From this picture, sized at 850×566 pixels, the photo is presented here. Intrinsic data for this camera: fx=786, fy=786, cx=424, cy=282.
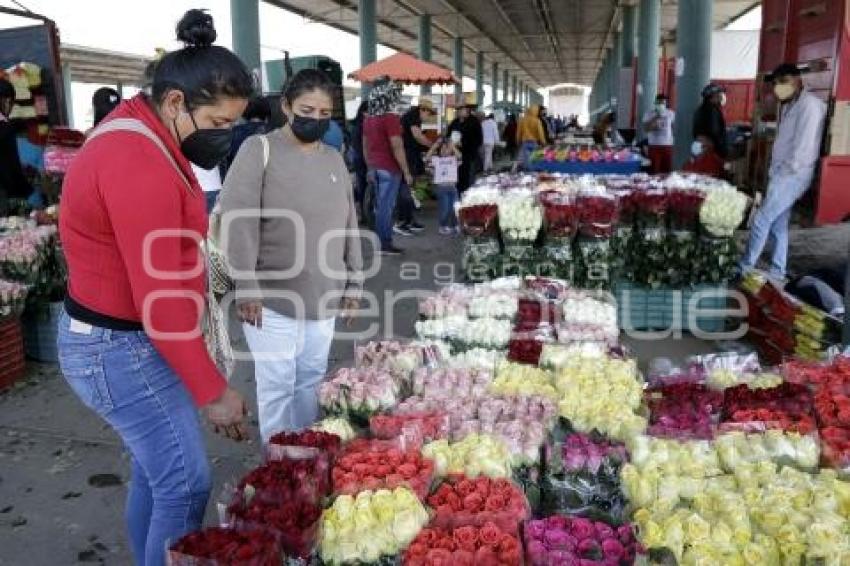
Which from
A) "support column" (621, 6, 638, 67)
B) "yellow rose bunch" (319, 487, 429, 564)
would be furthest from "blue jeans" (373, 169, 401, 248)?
"support column" (621, 6, 638, 67)

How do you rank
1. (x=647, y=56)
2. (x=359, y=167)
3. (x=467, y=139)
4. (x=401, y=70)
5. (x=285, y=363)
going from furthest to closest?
(x=647, y=56) < (x=401, y=70) < (x=467, y=139) < (x=359, y=167) < (x=285, y=363)

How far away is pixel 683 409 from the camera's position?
9.36 feet

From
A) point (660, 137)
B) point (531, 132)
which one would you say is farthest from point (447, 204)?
point (660, 137)

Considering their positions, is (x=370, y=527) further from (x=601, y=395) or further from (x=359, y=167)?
(x=359, y=167)

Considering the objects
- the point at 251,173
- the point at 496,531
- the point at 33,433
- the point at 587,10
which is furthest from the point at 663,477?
the point at 587,10

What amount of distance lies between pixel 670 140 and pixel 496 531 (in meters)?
14.3

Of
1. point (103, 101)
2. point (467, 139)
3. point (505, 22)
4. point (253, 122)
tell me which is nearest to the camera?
point (103, 101)

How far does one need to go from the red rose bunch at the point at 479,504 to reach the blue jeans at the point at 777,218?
4862 millimetres

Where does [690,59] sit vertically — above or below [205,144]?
above

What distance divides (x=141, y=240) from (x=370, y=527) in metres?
0.93

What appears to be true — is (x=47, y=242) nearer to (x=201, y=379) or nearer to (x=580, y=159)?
(x=201, y=379)

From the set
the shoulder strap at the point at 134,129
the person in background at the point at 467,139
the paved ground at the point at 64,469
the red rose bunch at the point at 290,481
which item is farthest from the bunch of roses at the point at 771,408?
the person in background at the point at 467,139

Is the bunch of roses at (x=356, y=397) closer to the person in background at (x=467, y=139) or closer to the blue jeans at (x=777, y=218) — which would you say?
the blue jeans at (x=777, y=218)

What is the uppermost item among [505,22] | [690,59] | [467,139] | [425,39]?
[505,22]
